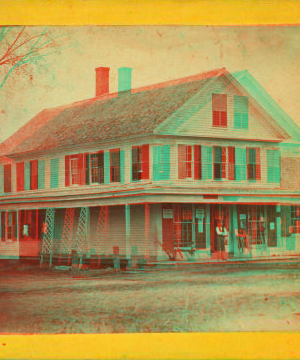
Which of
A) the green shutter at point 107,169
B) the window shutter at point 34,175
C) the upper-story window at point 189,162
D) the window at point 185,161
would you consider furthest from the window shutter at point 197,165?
the window shutter at point 34,175

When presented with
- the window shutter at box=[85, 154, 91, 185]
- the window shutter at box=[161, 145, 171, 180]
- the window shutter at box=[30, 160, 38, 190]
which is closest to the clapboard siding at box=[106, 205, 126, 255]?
the window shutter at box=[85, 154, 91, 185]

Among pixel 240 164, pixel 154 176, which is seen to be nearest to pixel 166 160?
pixel 154 176

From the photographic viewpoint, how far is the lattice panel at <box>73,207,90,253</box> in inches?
500

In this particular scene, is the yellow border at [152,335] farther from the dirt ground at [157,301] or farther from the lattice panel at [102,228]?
the lattice panel at [102,228]

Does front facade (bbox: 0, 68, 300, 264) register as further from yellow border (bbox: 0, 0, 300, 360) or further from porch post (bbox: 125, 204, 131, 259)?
yellow border (bbox: 0, 0, 300, 360)

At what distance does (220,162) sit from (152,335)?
502cm

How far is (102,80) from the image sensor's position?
34.8ft

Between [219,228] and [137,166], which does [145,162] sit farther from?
[219,228]

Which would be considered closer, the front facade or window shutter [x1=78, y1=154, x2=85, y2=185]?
the front facade

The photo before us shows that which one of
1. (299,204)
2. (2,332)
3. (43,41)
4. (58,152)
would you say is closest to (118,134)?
(58,152)

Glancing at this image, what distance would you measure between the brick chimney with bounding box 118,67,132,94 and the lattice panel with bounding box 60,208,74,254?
3633mm

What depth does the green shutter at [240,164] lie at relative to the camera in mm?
12500

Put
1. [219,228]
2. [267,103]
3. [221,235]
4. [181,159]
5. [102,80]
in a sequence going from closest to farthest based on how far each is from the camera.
A: [102,80] → [267,103] → [181,159] → [221,235] → [219,228]

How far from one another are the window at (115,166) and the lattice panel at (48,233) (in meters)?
1.63
